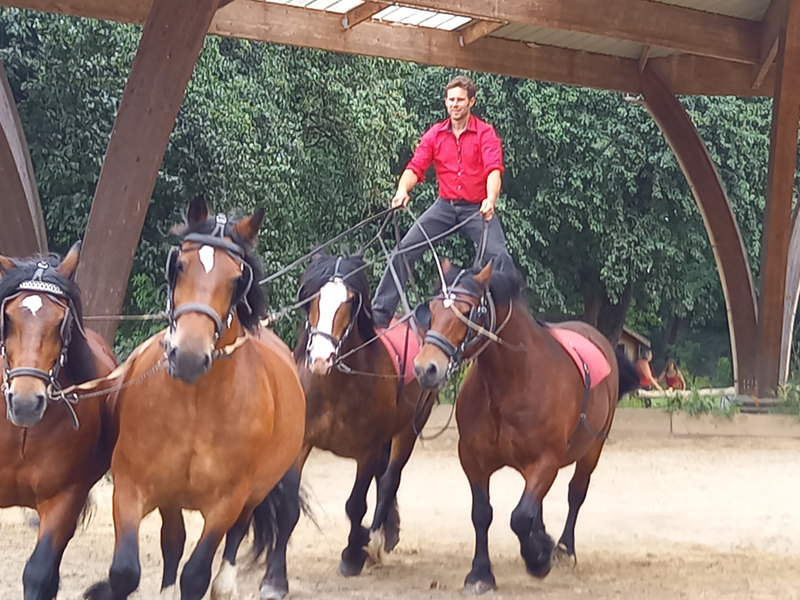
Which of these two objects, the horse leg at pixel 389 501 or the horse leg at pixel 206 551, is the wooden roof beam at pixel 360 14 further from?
the horse leg at pixel 206 551

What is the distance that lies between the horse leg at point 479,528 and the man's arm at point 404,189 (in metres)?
1.58

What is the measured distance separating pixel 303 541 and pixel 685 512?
137 inches

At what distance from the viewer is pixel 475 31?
1100 centimetres

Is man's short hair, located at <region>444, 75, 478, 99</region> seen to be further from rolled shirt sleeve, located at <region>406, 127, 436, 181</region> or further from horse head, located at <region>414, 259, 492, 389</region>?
horse head, located at <region>414, 259, 492, 389</region>

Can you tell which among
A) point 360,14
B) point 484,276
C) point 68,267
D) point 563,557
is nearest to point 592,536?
point 563,557

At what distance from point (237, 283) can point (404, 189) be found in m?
2.67

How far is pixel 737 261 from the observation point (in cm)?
1359

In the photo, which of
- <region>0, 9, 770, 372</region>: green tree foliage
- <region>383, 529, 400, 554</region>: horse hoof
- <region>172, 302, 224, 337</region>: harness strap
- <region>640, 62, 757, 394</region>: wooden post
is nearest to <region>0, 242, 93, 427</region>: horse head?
<region>172, 302, 224, 337</region>: harness strap

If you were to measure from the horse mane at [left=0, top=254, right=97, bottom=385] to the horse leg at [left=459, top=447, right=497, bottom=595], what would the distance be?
2.40 m

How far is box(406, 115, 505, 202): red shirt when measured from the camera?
6.60 meters

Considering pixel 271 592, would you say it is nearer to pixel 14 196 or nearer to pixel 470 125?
pixel 470 125

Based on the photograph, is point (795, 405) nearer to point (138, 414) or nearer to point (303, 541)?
point (303, 541)

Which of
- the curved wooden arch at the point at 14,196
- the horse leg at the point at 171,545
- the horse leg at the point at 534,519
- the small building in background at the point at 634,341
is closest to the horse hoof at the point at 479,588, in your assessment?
the horse leg at the point at 534,519

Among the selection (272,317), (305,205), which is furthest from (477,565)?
(305,205)
